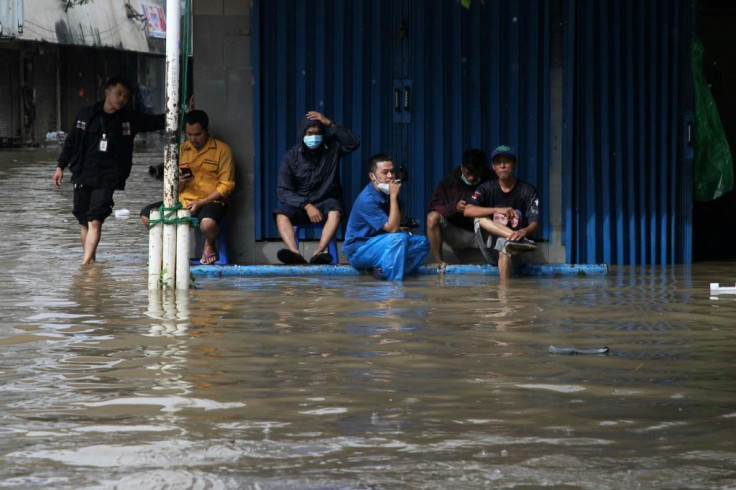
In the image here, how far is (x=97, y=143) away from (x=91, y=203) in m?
0.54

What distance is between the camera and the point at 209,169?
1217 centimetres

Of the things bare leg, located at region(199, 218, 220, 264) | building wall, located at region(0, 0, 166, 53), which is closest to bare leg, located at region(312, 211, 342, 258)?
bare leg, located at region(199, 218, 220, 264)

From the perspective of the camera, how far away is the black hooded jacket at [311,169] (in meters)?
12.0

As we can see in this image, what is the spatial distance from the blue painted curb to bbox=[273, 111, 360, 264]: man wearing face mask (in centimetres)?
38

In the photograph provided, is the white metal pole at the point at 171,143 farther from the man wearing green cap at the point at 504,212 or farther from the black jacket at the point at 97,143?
the man wearing green cap at the point at 504,212

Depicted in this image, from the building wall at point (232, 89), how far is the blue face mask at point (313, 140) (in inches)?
27.4

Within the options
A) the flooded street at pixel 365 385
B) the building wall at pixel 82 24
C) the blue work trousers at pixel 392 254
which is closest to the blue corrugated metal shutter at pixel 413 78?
the blue work trousers at pixel 392 254

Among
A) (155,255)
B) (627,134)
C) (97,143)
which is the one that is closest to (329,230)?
(155,255)

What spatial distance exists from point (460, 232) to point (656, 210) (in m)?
1.84

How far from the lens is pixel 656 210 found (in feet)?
41.1

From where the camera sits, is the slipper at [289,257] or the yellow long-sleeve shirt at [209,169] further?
the yellow long-sleeve shirt at [209,169]

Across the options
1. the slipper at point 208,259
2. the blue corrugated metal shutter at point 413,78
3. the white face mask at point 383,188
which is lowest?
the slipper at point 208,259

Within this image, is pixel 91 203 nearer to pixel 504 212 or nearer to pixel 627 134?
Result: pixel 504 212

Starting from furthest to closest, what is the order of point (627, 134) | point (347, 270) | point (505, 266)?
point (627, 134) < point (347, 270) < point (505, 266)
